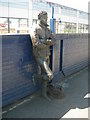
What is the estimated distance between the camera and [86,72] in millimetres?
7324

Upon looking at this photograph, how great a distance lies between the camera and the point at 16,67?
4234 millimetres

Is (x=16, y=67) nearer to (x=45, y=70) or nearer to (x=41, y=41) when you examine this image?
(x=45, y=70)

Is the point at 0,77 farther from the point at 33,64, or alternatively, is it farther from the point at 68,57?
the point at 68,57

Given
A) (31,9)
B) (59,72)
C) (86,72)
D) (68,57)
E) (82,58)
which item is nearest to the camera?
(59,72)

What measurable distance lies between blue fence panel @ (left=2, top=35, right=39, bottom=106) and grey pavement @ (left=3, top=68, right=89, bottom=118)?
229mm

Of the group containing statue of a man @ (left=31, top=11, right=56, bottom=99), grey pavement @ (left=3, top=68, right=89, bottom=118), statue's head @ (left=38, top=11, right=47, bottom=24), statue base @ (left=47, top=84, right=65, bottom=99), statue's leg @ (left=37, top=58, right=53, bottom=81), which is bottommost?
grey pavement @ (left=3, top=68, right=89, bottom=118)

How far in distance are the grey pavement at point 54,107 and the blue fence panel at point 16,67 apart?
0.75 ft

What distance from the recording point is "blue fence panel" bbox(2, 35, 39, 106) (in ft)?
12.9

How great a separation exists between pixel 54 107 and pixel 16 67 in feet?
3.87

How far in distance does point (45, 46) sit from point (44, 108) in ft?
4.39

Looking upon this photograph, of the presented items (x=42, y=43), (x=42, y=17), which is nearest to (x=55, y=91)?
(x=42, y=43)

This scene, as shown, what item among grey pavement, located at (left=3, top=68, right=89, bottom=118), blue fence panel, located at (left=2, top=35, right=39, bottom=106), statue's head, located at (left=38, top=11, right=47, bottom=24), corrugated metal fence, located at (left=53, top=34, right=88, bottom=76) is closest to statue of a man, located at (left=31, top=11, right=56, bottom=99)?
statue's head, located at (left=38, top=11, right=47, bottom=24)

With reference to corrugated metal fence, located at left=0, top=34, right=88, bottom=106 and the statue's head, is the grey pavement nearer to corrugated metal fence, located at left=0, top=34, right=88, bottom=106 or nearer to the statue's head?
corrugated metal fence, located at left=0, top=34, right=88, bottom=106

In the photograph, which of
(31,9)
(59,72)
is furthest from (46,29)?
(31,9)
